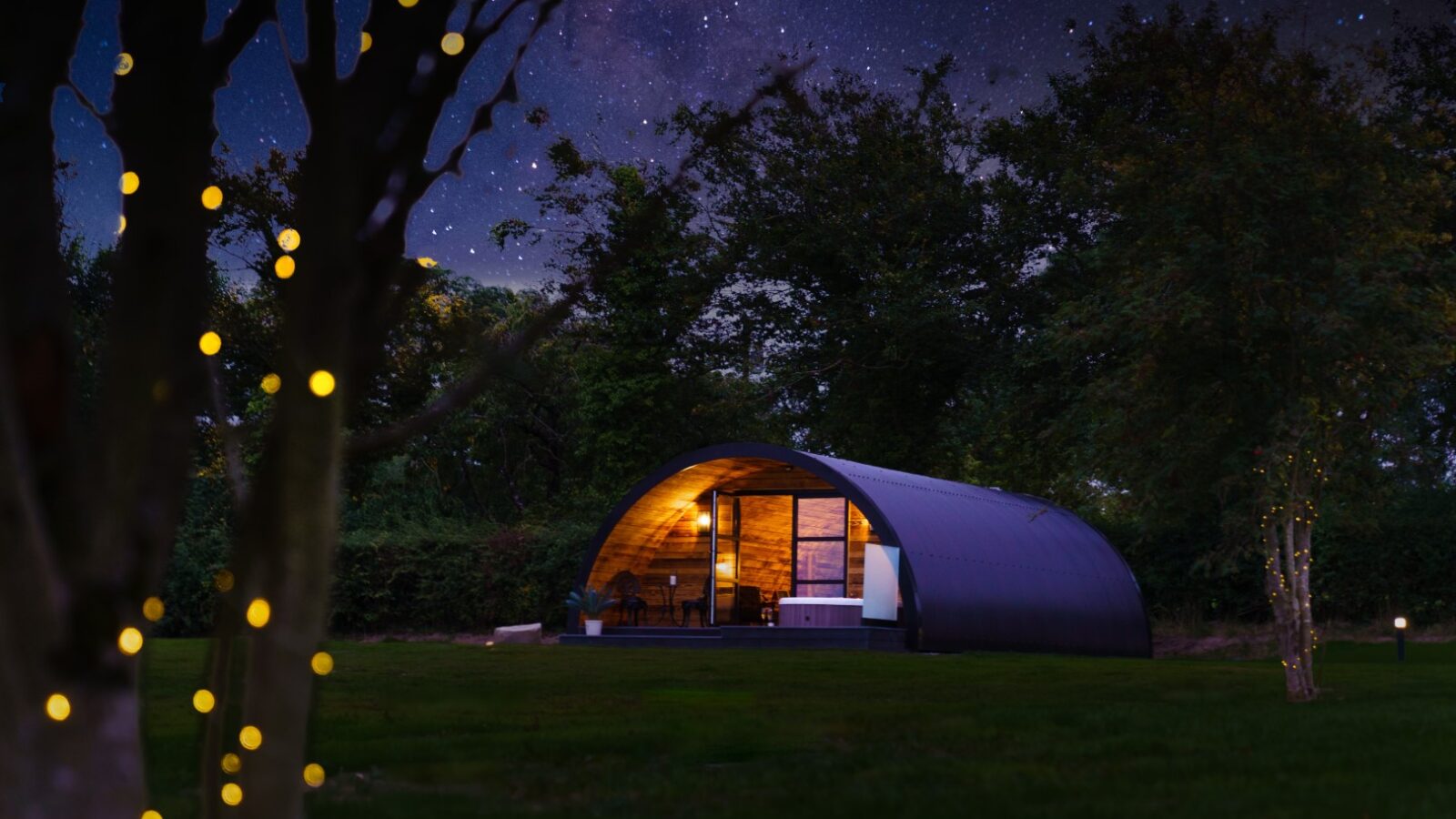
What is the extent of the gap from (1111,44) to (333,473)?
24.3m

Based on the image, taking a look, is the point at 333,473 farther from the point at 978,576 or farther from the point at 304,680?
the point at 978,576

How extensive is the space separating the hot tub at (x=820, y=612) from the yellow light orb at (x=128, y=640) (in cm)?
2151

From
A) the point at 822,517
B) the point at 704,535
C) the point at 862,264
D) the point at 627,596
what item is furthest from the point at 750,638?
the point at 862,264

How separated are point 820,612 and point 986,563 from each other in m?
3.15

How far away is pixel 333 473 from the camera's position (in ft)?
12.0

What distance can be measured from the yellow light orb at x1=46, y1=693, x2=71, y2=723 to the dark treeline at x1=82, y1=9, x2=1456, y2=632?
31.1ft

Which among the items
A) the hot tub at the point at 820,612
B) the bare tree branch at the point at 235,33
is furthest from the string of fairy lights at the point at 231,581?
the hot tub at the point at 820,612

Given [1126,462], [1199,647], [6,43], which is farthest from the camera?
[1199,647]

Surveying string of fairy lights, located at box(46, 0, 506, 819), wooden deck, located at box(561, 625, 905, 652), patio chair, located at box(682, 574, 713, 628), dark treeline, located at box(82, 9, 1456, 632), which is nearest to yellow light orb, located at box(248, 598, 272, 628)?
string of fairy lights, located at box(46, 0, 506, 819)

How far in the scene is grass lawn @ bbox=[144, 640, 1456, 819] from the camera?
5.88m

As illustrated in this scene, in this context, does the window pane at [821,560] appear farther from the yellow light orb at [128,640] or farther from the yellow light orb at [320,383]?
the yellow light orb at [128,640]

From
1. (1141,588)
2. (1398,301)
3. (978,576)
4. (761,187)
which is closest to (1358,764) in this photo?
(1398,301)

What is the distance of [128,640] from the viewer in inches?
133

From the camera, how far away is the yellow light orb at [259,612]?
3512 millimetres
